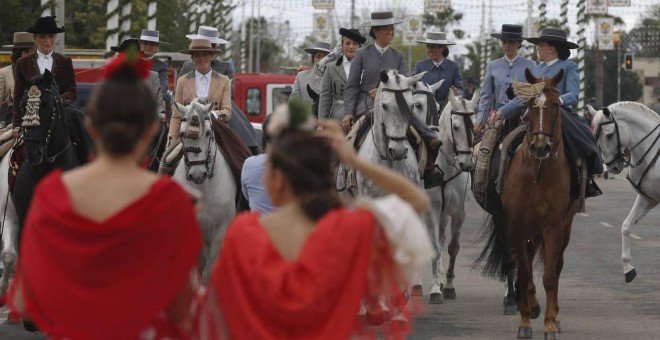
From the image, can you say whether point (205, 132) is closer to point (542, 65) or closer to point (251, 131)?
point (251, 131)

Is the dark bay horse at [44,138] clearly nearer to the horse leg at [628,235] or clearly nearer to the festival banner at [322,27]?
the horse leg at [628,235]

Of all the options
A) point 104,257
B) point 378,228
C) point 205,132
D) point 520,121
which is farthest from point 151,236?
point 520,121

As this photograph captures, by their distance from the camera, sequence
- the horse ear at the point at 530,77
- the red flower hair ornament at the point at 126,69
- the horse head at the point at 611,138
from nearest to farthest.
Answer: the red flower hair ornament at the point at 126,69 < the horse ear at the point at 530,77 < the horse head at the point at 611,138

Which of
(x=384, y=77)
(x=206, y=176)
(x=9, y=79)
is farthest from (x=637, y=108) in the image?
(x=9, y=79)

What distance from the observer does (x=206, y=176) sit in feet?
43.1

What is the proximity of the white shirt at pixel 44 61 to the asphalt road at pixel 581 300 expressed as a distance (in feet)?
7.41

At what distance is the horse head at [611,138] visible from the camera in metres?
18.0

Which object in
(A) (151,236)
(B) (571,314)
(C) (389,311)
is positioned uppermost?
(A) (151,236)

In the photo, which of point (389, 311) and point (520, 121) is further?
point (520, 121)

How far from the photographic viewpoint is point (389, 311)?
6641 mm

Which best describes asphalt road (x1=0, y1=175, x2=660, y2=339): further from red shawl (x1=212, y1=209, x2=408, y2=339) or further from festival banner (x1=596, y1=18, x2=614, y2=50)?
festival banner (x1=596, y1=18, x2=614, y2=50)

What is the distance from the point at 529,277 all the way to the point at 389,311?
634 centimetres

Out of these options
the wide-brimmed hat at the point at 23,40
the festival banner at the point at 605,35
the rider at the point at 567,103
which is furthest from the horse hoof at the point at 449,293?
the festival banner at the point at 605,35

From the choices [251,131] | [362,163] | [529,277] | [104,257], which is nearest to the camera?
[104,257]
